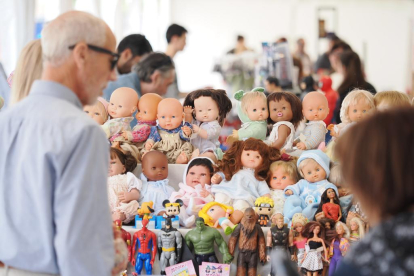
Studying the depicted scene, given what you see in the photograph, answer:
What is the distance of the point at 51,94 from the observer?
1.90 m

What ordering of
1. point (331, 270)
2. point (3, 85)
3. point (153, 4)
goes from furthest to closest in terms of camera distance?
point (153, 4) < point (3, 85) < point (331, 270)

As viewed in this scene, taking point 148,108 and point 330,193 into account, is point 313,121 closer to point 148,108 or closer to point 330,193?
point 330,193

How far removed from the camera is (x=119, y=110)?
3.96 meters

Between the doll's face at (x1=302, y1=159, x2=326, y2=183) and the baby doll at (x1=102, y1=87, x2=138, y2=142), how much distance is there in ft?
3.85

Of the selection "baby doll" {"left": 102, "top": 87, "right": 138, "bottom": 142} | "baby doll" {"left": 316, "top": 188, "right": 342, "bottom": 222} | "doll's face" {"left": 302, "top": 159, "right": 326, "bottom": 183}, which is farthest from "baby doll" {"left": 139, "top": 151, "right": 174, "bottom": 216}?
"baby doll" {"left": 316, "top": 188, "right": 342, "bottom": 222}

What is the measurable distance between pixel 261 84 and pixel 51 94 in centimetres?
611

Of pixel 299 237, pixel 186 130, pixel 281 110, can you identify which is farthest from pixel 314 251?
pixel 186 130

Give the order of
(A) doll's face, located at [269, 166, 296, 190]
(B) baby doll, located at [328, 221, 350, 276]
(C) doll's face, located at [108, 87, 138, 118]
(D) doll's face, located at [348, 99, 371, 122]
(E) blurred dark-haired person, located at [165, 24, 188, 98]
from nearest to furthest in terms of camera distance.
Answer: (B) baby doll, located at [328, 221, 350, 276], (A) doll's face, located at [269, 166, 296, 190], (D) doll's face, located at [348, 99, 371, 122], (C) doll's face, located at [108, 87, 138, 118], (E) blurred dark-haired person, located at [165, 24, 188, 98]

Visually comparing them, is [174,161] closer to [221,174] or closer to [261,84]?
[221,174]

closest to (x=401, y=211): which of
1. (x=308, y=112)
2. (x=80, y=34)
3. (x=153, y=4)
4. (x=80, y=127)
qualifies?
(x=80, y=127)

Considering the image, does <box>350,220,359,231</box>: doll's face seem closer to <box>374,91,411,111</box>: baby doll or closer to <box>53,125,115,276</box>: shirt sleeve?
<box>374,91,411,111</box>: baby doll

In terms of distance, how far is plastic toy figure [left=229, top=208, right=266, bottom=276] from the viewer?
317cm

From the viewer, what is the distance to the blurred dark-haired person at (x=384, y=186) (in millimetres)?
1393

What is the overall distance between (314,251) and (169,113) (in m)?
1.29
